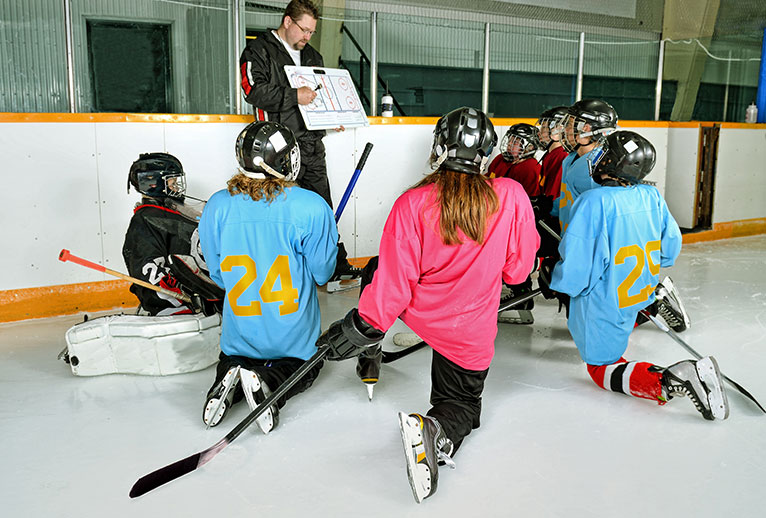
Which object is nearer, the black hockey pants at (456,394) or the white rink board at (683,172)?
the black hockey pants at (456,394)

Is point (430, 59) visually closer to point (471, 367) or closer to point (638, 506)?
point (471, 367)

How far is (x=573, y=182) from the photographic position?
125 inches

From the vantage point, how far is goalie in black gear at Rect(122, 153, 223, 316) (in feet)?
9.63

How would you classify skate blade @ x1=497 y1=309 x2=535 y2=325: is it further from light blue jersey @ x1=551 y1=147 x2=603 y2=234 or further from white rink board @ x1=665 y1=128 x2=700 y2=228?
white rink board @ x1=665 y1=128 x2=700 y2=228

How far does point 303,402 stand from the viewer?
2.57m

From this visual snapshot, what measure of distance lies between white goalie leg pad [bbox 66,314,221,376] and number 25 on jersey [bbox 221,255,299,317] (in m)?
0.47

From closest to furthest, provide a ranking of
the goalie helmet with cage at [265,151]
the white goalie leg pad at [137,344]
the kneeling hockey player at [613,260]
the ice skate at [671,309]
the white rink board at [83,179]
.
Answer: the goalie helmet with cage at [265,151] → the kneeling hockey player at [613,260] → the white goalie leg pad at [137,344] → the ice skate at [671,309] → the white rink board at [83,179]

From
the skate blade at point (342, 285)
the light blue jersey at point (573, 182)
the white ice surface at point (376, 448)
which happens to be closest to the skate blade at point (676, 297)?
the white ice surface at point (376, 448)

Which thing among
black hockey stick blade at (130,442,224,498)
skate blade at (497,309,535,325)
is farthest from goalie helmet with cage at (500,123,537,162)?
black hockey stick blade at (130,442,224,498)

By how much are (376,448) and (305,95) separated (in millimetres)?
2350

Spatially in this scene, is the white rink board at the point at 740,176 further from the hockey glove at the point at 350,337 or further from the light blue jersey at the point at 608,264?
the hockey glove at the point at 350,337

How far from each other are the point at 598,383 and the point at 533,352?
0.53 metres

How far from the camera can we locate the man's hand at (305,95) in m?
3.88

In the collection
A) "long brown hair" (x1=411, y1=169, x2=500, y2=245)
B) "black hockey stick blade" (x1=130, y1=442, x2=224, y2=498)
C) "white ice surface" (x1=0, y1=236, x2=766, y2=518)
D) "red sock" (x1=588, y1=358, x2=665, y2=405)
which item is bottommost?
"white ice surface" (x1=0, y1=236, x2=766, y2=518)
